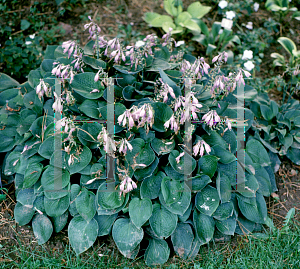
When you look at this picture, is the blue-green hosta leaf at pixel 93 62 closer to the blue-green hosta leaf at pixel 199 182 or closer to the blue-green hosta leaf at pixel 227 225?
the blue-green hosta leaf at pixel 199 182

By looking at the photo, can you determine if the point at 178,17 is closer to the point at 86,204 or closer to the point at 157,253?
the point at 86,204

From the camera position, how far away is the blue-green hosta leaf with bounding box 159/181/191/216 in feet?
8.31

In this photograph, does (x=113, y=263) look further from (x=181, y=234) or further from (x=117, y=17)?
(x=117, y=17)

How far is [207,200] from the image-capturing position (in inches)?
103

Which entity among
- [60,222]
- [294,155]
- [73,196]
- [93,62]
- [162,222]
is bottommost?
[294,155]

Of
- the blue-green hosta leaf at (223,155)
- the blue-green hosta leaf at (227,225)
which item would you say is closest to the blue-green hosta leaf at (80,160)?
the blue-green hosta leaf at (223,155)

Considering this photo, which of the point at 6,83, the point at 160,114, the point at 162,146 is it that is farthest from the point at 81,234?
the point at 6,83

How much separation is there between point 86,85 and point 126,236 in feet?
4.66

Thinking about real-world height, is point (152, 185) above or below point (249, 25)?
below

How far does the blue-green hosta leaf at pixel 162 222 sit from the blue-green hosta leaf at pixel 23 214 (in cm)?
109

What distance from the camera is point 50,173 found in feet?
8.77

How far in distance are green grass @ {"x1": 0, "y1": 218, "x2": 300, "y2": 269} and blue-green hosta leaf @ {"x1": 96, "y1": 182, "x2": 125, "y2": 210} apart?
1.34 ft

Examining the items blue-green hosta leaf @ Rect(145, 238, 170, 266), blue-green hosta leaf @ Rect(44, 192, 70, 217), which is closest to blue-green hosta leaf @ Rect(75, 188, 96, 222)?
blue-green hosta leaf @ Rect(44, 192, 70, 217)

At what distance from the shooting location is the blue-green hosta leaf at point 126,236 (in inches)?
98.3
